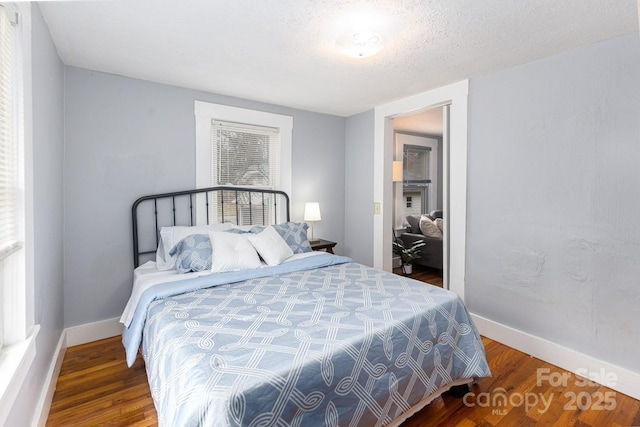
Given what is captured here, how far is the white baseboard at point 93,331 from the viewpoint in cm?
257

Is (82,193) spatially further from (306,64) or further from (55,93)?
(306,64)

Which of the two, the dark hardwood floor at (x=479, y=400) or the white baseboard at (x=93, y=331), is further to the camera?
the white baseboard at (x=93, y=331)

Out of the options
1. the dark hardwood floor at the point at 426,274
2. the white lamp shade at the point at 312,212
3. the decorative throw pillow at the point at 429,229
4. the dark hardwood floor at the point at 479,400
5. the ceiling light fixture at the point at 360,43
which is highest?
the ceiling light fixture at the point at 360,43

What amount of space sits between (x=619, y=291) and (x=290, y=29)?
2717 millimetres

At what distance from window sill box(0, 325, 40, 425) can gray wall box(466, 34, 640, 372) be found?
3.05 m

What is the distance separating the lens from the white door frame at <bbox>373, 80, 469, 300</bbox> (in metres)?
2.87

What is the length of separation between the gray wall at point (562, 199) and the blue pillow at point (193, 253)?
231cm

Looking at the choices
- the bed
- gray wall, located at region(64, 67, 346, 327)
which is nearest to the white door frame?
the bed

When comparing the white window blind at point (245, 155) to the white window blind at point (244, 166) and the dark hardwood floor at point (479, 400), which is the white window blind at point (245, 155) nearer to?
the white window blind at point (244, 166)

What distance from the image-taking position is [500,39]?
2061 mm

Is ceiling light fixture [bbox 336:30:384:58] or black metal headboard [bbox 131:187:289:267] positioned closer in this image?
ceiling light fixture [bbox 336:30:384:58]

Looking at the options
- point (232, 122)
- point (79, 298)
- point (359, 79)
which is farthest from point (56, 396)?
point (359, 79)

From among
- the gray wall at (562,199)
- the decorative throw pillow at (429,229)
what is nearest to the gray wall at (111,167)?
the gray wall at (562,199)

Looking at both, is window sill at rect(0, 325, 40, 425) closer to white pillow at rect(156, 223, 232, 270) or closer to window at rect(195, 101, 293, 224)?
white pillow at rect(156, 223, 232, 270)
